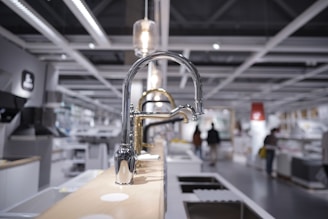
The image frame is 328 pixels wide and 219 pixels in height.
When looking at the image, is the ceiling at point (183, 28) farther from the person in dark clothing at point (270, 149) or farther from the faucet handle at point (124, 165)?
the person in dark clothing at point (270, 149)

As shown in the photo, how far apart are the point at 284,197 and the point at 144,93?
4.94m

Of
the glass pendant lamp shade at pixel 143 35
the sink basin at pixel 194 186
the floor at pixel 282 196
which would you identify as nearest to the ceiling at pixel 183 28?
the glass pendant lamp shade at pixel 143 35

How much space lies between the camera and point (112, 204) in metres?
0.62

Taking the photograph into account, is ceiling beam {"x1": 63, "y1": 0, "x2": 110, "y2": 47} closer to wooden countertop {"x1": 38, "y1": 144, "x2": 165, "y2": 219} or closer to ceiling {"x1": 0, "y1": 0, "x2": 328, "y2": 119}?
ceiling {"x1": 0, "y1": 0, "x2": 328, "y2": 119}

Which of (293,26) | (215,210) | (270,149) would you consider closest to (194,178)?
(215,210)

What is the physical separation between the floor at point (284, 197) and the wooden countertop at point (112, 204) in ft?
9.62

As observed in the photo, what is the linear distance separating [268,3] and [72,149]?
A: 612 cm

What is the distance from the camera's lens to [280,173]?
7262 millimetres

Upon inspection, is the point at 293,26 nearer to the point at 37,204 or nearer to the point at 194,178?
the point at 194,178

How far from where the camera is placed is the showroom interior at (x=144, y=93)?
892mm

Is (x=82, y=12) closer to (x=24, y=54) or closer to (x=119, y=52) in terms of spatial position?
(x=24, y=54)

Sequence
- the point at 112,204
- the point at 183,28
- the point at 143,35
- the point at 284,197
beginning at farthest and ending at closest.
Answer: the point at 284,197
the point at 183,28
the point at 143,35
the point at 112,204

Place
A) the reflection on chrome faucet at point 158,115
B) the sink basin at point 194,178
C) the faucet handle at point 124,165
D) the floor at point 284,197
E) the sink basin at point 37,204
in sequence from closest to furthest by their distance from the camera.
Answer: the faucet handle at point 124,165, the reflection on chrome faucet at point 158,115, the sink basin at point 37,204, the sink basin at point 194,178, the floor at point 284,197

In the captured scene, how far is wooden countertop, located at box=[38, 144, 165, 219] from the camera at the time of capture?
542mm
